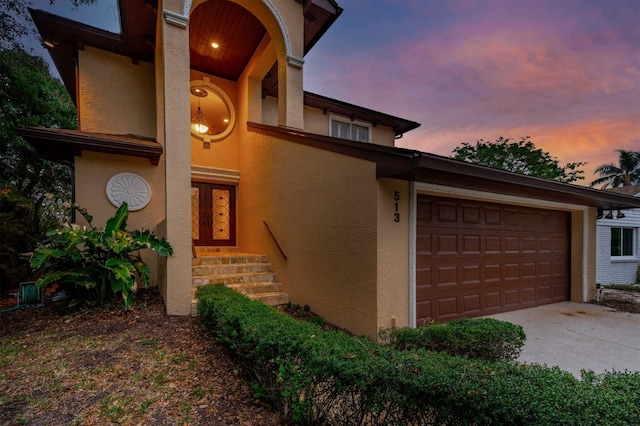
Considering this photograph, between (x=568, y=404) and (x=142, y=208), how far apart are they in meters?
8.02

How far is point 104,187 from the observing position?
656cm

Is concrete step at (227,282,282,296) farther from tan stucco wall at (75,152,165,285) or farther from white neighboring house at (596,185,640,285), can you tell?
white neighboring house at (596,185,640,285)

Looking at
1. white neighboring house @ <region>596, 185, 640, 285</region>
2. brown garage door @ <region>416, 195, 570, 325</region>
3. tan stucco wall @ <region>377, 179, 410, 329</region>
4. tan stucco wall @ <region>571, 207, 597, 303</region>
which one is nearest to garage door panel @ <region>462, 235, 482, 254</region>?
brown garage door @ <region>416, 195, 570, 325</region>

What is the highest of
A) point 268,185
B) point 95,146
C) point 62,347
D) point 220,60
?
point 220,60

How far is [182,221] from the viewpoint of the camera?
525 centimetres

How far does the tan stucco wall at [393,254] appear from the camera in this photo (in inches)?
171

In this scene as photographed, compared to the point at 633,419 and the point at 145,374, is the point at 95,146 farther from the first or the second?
the point at 633,419

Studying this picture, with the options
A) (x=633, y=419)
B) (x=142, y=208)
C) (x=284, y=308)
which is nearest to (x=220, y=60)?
(x=142, y=208)

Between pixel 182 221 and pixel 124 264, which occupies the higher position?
pixel 182 221

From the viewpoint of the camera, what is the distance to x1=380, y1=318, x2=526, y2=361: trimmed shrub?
3539 millimetres

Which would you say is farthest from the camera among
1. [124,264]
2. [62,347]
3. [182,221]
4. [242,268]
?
[242,268]

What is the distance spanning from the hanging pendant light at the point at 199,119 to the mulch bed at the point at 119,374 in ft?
18.2

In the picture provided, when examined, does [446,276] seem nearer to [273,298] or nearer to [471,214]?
[471,214]

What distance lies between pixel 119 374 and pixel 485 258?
264 inches
